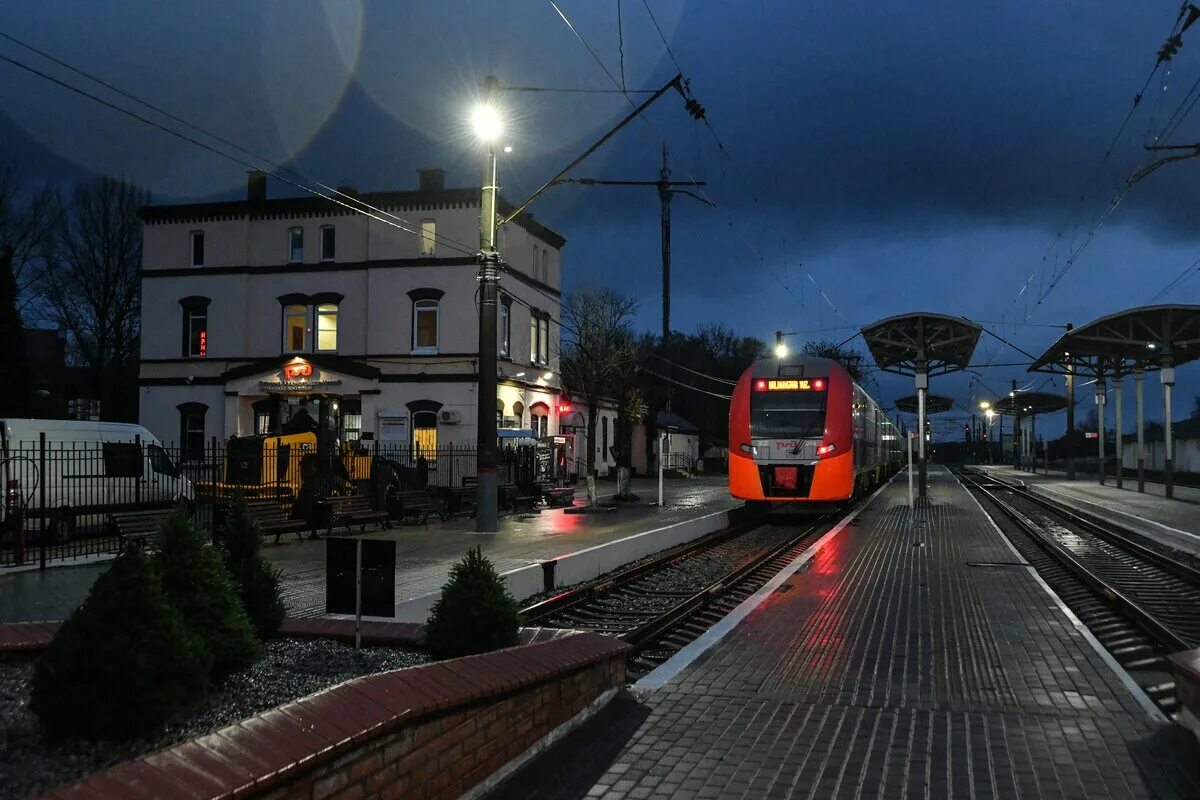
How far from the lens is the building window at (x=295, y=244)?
39.0 meters

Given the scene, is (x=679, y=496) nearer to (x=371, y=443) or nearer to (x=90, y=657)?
(x=371, y=443)

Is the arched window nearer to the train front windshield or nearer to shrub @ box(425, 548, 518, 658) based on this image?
the train front windshield

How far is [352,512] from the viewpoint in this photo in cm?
1991

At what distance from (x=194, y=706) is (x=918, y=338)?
27273 mm

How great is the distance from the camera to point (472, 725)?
5008mm

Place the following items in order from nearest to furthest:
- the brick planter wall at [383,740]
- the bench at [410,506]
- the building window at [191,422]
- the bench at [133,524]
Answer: the brick planter wall at [383,740]
the bench at [133,524]
the bench at [410,506]
the building window at [191,422]

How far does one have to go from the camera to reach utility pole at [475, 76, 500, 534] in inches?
739

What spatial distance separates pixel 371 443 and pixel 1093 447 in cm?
8866

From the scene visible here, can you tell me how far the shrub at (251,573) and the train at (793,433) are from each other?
17.5 meters

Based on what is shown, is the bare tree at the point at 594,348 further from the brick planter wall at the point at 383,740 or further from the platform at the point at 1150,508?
the brick planter wall at the point at 383,740

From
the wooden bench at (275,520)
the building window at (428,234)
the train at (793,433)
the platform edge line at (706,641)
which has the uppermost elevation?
the building window at (428,234)

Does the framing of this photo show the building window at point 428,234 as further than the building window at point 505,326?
No

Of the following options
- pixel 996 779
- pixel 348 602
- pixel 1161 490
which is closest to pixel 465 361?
pixel 1161 490

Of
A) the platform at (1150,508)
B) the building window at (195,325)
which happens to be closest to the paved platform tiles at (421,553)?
the platform at (1150,508)
